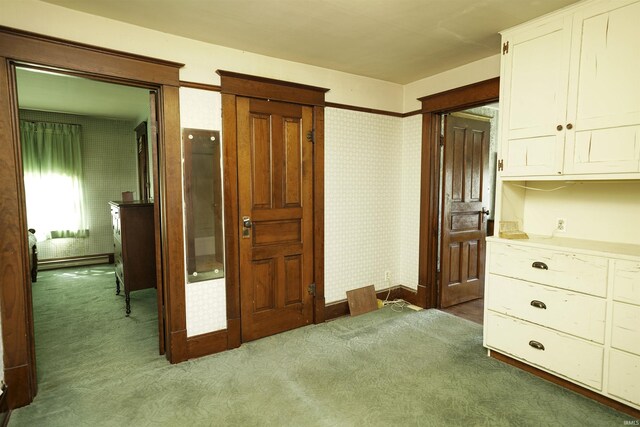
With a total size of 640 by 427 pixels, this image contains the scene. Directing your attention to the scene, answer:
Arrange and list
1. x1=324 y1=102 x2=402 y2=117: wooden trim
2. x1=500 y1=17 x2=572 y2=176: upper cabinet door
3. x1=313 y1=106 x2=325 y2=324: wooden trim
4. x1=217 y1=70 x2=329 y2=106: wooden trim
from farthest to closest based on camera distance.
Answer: x1=324 y1=102 x2=402 y2=117: wooden trim
x1=313 y1=106 x2=325 y2=324: wooden trim
x1=217 y1=70 x2=329 y2=106: wooden trim
x1=500 y1=17 x2=572 y2=176: upper cabinet door

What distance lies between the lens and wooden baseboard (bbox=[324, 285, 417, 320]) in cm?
349

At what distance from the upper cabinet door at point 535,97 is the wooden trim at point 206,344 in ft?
8.67

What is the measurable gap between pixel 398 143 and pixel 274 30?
1.97m

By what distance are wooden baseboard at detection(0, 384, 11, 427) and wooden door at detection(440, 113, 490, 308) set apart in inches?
144

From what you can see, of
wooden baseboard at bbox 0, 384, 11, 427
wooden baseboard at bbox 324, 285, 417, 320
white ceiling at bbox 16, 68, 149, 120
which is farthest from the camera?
white ceiling at bbox 16, 68, 149, 120

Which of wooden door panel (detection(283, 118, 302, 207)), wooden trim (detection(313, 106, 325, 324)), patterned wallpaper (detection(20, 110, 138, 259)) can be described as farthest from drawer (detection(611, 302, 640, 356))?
patterned wallpaper (detection(20, 110, 138, 259))

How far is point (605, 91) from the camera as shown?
2084 mm

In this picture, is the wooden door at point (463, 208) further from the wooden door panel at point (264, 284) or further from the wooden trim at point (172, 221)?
the wooden trim at point (172, 221)

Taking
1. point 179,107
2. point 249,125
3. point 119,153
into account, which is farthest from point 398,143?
point 119,153

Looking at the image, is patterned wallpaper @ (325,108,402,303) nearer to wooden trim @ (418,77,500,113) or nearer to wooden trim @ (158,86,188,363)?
wooden trim @ (418,77,500,113)

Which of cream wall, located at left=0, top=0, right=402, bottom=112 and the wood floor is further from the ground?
cream wall, located at left=0, top=0, right=402, bottom=112

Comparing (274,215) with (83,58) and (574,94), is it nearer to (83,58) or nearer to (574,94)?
(83,58)

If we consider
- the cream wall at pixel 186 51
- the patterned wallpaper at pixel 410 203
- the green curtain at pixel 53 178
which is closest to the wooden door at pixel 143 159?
the green curtain at pixel 53 178

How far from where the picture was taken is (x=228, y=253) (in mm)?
2855
